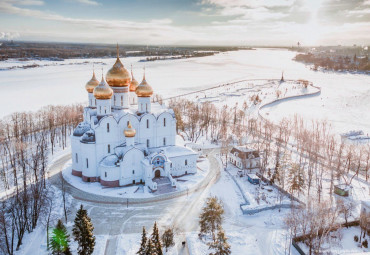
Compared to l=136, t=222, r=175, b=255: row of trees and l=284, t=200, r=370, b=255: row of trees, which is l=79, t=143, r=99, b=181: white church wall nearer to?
l=136, t=222, r=175, b=255: row of trees

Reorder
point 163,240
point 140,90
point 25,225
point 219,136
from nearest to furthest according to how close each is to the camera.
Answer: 1. point 163,240
2. point 25,225
3. point 140,90
4. point 219,136

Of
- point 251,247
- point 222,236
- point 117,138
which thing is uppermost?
point 117,138

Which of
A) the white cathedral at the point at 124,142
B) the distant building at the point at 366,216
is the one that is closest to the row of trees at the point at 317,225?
the distant building at the point at 366,216

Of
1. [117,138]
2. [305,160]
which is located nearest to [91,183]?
[117,138]

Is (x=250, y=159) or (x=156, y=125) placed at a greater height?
(x=156, y=125)

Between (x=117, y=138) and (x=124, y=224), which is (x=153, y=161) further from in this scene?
(x=124, y=224)

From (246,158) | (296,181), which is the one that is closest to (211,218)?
(296,181)

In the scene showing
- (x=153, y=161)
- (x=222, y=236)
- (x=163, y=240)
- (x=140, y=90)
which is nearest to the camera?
(x=222, y=236)
